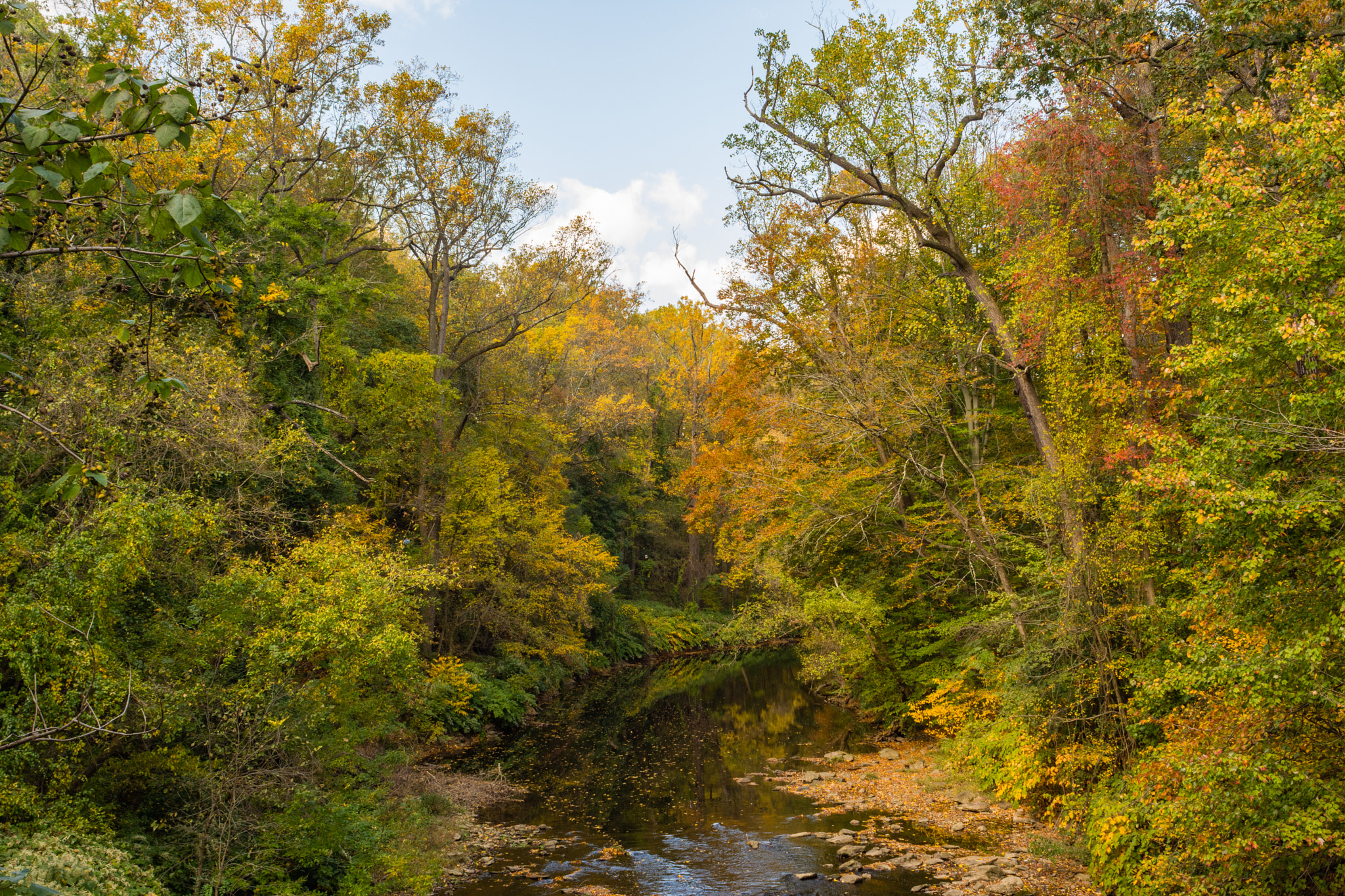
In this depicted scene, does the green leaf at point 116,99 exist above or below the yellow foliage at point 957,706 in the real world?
above

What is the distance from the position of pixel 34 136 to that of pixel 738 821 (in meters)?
12.8

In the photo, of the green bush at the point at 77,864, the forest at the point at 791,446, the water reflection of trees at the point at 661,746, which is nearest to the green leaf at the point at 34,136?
the forest at the point at 791,446

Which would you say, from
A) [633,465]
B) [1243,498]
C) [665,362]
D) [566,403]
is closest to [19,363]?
[1243,498]

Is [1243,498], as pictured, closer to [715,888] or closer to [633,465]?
[715,888]

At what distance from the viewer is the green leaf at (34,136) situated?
5.72 feet

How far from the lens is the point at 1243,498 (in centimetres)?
611

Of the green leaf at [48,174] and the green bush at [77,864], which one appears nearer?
the green leaf at [48,174]

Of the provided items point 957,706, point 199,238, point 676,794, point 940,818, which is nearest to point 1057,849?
point 940,818

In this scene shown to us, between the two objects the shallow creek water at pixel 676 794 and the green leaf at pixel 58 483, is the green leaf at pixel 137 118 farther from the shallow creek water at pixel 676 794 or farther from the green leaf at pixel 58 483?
the shallow creek water at pixel 676 794

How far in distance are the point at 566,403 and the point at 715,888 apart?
21.8 meters

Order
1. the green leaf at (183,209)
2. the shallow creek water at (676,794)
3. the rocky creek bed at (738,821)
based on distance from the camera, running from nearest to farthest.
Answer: the green leaf at (183,209)
the rocky creek bed at (738,821)
the shallow creek water at (676,794)

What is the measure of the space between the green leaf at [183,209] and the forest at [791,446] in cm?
1

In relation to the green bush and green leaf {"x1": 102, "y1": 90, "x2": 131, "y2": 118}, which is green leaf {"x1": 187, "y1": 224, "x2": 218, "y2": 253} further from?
the green bush

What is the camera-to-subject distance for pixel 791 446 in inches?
700
